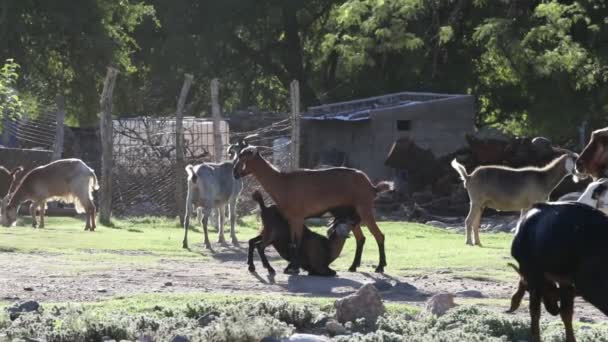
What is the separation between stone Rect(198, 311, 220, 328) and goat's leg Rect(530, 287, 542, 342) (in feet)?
8.97

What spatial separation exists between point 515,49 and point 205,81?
18.0 meters

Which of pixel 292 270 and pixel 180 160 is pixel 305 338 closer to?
pixel 292 270

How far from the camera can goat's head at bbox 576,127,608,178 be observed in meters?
11.4

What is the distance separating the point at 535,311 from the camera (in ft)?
31.2

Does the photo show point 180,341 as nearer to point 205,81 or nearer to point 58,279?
point 58,279

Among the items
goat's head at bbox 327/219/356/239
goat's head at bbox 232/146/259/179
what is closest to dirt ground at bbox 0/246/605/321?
goat's head at bbox 327/219/356/239

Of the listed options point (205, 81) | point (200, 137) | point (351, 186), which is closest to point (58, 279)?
point (351, 186)

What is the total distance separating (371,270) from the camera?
16594 millimetres

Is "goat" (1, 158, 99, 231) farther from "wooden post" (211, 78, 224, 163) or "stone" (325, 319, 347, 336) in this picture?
"stone" (325, 319, 347, 336)

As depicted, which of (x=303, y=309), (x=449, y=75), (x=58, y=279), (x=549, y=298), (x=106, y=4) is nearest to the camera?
(x=549, y=298)

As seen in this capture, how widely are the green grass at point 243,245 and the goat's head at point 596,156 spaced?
4.18 meters

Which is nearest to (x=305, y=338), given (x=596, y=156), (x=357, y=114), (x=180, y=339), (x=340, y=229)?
(x=180, y=339)

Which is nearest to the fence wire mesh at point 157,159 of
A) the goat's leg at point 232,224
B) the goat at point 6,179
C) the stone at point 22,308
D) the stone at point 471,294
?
the goat at point 6,179

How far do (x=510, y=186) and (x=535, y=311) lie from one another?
12.2 m
